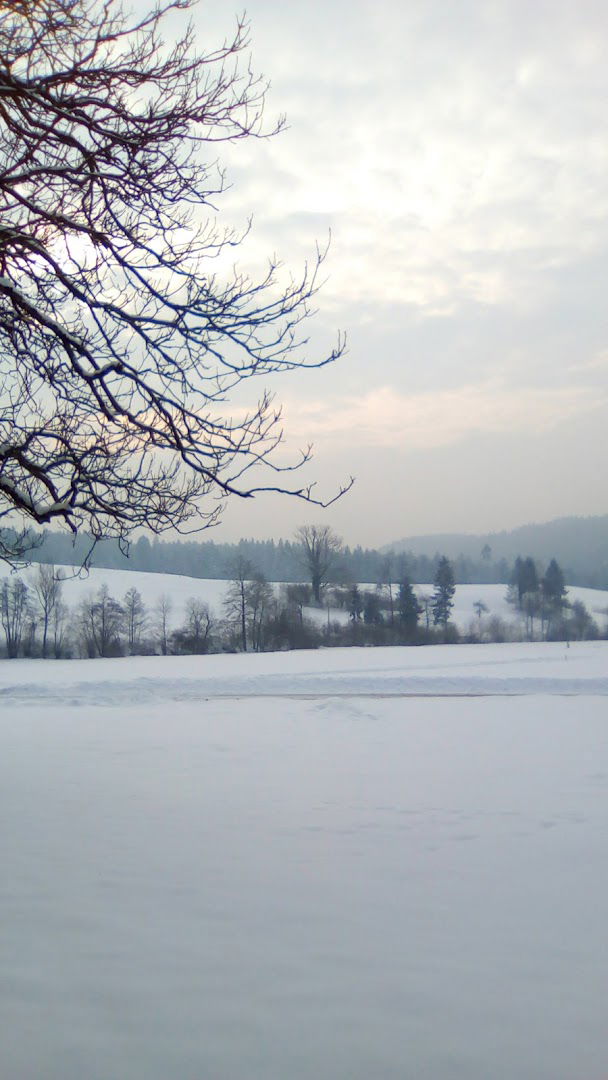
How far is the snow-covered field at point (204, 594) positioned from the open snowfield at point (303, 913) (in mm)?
45496

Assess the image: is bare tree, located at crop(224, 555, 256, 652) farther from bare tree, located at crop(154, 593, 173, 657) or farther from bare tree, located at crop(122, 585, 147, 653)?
bare tree, located at crop(122, 585, 147, 653)

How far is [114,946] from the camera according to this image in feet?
12.7

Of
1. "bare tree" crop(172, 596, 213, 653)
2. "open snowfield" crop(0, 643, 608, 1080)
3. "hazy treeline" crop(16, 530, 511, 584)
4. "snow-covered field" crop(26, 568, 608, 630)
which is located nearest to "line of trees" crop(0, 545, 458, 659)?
"bare tree" crop(172, 596, 213, 653)

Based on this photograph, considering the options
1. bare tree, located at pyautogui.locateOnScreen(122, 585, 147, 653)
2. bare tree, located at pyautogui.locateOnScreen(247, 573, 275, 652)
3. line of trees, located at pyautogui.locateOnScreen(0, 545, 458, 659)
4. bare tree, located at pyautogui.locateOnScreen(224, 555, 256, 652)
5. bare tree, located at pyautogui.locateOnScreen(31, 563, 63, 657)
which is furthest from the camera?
bare tree, located at pyautogui.locateOnScreen(224, 555, 256, 652)

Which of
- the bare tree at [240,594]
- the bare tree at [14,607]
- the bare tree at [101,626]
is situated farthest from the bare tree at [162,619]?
the bare tree at [14,607]

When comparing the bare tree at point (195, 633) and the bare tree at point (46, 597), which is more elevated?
the bare tree at point (46, 597)

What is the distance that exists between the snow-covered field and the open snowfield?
45.5 metres

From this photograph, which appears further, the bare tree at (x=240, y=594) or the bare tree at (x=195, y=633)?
the bare tree at (x=240, y=594)

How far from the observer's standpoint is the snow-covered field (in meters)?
57.9

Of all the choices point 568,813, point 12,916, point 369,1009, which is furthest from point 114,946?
point 568,813

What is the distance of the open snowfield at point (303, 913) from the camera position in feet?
9.89

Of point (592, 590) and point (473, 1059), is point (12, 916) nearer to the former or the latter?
point (473, 1059)

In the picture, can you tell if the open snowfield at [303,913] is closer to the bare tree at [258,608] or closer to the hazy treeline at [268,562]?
the bare tree at [258,608]

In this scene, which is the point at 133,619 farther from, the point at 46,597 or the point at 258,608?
the point at 258,608
